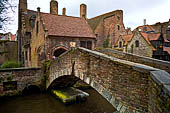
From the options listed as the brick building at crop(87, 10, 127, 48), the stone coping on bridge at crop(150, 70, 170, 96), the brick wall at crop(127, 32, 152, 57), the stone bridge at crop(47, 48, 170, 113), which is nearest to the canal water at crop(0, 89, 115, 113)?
the stone bridge at crop(47, 48, 170, 113)

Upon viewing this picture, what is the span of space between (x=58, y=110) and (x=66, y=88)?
344 cm

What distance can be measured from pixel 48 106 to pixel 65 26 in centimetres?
1028

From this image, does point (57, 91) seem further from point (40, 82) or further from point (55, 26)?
point (55, 26)

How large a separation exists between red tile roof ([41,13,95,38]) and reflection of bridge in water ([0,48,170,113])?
793 cm

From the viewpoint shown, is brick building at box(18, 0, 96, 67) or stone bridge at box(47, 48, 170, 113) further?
brick building at box(18, 0, 96, 67)

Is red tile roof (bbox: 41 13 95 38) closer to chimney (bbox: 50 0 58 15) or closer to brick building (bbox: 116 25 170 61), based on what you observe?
chimney (bbox: 50 0 58 15)

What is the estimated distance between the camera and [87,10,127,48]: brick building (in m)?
25.3

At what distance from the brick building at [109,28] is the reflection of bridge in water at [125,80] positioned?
1848 cm

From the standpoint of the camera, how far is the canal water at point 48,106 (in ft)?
26.9

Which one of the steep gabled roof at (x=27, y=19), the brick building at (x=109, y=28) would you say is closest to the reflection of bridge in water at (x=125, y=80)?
the steep gabled roof at (x=27, y=19)

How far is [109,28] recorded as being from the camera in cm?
2619

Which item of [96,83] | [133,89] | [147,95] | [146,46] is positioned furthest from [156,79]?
[146,46]

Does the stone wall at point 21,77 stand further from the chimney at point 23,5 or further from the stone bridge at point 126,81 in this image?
the chimney at point 23,5

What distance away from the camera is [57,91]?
35.5 feet
